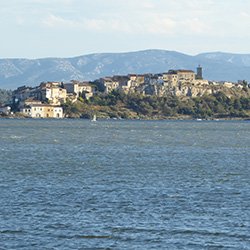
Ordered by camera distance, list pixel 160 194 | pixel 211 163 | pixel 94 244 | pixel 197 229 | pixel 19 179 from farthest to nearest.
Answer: pixel 211 163 → pixel 19 179 → pixel 160 194 → pixel 197 229 → pixel 94 244

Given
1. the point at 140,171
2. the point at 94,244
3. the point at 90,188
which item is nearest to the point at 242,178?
the point at 140,171

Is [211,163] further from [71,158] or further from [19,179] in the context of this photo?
[19,179]

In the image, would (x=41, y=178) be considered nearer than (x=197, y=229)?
No

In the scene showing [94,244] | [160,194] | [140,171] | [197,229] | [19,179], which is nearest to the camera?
[94,244]

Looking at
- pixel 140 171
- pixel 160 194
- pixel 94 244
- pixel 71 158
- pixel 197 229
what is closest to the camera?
pixel 94 244

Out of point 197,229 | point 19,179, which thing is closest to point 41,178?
point 19,179

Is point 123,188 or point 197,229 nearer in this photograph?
point 197,229

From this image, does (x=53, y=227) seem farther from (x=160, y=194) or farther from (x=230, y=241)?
(x=160, y=194)

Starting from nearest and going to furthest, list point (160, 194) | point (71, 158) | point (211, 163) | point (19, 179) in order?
point (160, 194), point (19, 179), point (211, 163), point (71, 158)

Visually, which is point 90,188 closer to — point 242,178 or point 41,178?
point 41,178

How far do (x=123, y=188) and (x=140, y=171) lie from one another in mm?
9613

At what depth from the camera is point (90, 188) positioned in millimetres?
38406

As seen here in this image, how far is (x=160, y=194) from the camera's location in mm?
36344

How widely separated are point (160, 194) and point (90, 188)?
371cm
